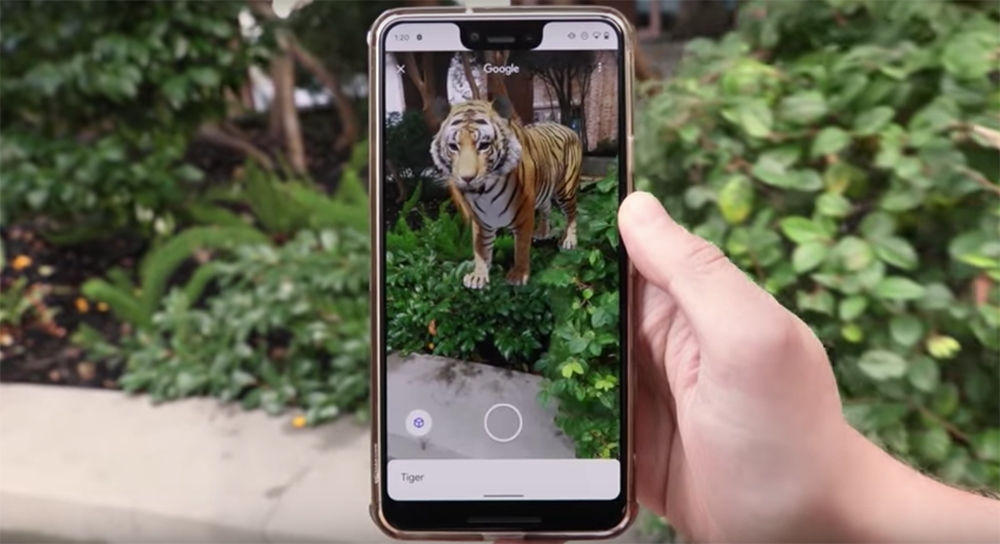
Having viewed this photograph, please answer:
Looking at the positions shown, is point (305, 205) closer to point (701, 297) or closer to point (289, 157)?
point (289, 157)

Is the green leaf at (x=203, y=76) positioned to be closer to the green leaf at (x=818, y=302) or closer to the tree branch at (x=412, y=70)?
the tree branch at (x=412, y=70)

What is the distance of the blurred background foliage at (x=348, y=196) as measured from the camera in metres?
0.64

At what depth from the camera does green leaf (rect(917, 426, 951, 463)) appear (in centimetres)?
64

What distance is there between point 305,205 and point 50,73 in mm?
307

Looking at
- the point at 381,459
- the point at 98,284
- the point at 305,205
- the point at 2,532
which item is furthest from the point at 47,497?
the point at 381,459

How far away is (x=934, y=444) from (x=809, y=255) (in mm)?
159

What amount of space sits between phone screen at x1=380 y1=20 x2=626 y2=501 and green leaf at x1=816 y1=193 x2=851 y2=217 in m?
0.25

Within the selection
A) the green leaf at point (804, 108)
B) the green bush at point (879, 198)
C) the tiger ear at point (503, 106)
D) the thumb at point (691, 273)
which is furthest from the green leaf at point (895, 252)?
the tiger ear at point (503, 106)

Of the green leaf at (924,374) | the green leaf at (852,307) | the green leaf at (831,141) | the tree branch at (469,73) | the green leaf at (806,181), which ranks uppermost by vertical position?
the tree branch at (469,73)

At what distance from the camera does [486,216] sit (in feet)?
1.61

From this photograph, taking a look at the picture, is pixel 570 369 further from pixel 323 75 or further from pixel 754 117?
pixel 323 75

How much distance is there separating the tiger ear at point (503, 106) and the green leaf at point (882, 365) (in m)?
0.34

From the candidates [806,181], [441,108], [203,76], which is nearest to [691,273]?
[441,108]

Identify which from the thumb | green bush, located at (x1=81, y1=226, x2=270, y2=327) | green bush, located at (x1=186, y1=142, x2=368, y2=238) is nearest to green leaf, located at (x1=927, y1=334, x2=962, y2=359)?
the thumb
